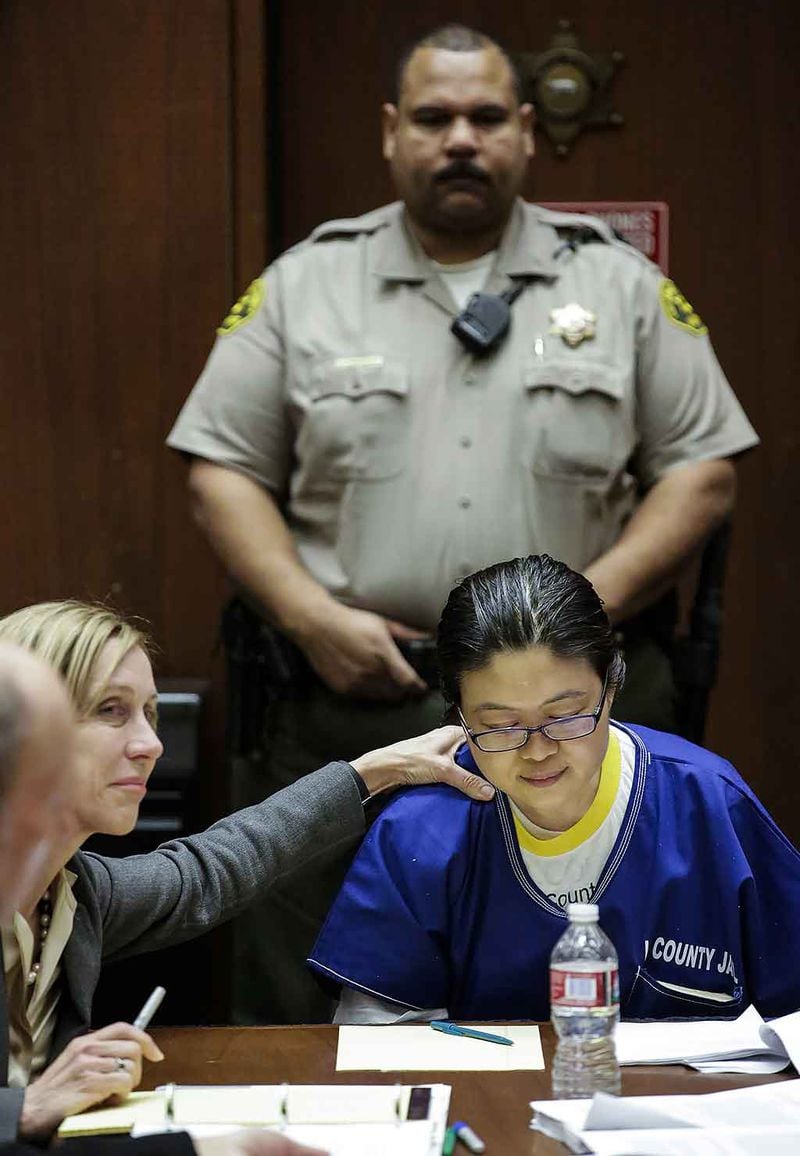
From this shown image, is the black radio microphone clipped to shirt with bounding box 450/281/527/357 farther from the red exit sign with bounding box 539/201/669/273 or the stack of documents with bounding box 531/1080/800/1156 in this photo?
the stack of documents with bounding box 531/1080/800/1156

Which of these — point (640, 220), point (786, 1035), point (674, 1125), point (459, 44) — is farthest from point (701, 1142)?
point (640, 220)

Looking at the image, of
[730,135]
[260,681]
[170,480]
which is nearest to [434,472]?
[260,681]

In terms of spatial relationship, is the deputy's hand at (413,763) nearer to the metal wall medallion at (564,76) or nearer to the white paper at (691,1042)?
the white paper at (691,1042)

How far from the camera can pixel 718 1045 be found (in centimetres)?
180

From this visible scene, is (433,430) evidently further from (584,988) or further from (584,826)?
(584,988)

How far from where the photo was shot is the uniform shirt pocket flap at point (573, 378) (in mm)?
Answer: 2998

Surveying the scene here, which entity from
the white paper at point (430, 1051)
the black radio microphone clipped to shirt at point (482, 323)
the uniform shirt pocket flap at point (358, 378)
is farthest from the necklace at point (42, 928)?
the black radio microphone clipped to shirt at point (482, 323)

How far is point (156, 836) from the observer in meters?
3.26

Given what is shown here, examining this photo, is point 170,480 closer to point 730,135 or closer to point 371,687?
point 371,687

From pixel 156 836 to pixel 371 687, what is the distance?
0.64m

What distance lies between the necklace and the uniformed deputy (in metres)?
1.08

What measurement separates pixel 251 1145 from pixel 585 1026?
432 mm

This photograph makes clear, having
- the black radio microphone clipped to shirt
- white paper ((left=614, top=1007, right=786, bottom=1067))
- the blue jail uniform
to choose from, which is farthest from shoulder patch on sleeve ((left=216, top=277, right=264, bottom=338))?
white paper ((left=614, top=1007, right=786, bottom=1067))

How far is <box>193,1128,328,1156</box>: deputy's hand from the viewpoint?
138 cm
